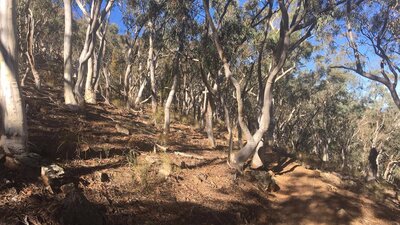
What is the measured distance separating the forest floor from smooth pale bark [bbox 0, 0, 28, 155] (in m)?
0.51

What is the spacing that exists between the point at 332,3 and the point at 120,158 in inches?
279

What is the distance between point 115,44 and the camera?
30.1m

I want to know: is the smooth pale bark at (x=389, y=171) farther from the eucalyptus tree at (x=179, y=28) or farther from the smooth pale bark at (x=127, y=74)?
the eucalyptus tree at (x=179, y=28)

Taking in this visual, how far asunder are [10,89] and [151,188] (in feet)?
9.42

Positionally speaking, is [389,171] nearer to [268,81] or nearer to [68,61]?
[268,81]

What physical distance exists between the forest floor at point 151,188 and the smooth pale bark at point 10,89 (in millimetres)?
509

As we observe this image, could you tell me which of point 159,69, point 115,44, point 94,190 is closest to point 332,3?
point 94,190

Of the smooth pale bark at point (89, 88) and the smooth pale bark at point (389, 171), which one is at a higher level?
→ the smooth pale bark at point (89, 88)

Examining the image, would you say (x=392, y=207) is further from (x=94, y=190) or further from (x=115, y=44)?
(x=115, y=44)

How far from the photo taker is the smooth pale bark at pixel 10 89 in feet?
16.9

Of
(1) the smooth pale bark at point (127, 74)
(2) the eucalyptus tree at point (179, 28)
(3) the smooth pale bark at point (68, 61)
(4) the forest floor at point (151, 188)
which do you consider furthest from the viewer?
(1) the smooth pale bark at point (127, 74)

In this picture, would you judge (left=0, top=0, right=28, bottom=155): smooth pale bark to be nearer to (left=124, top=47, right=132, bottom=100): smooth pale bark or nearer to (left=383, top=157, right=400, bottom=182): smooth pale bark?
(left=124, top=47, right=132, bottom=100): smooth pale bark

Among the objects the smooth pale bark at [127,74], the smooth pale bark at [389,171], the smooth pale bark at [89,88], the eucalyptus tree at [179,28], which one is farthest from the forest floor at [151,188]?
the smooth pale bark at [389,171]

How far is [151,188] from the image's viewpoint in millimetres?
6480
